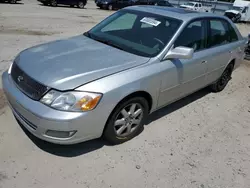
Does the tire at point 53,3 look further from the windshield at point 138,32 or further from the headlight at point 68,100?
the headlight at point 68,100

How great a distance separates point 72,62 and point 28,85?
1.82ft

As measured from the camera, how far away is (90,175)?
2.60m

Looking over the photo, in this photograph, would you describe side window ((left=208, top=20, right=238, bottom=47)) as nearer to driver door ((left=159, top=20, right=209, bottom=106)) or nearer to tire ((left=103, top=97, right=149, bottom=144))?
driver door ((left=159, top=20, right=209, bottom=106))

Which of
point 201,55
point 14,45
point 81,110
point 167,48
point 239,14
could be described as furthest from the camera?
point 239,14

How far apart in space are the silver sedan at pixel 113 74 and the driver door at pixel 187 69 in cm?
1

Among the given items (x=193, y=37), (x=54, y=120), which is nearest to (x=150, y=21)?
(x=193, y=37)

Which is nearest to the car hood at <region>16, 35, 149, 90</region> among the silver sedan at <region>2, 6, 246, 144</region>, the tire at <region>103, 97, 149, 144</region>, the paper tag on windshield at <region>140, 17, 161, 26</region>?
the silver sedan at <region>2, 6, 246, 144</region>

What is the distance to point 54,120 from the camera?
2396mm

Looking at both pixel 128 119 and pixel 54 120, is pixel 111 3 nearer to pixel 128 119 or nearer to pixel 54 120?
pixel 128 119

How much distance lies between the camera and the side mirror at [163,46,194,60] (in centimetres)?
307

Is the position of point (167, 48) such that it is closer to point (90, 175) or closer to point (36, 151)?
point (90, 175)

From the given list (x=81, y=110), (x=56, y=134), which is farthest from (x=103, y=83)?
(x=56, y=134)

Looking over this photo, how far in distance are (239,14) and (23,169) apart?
30.3 m

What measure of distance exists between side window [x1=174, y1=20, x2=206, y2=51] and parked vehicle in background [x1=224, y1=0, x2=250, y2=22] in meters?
26.8
